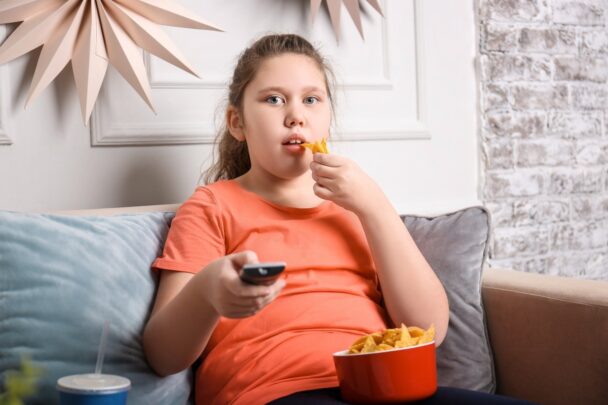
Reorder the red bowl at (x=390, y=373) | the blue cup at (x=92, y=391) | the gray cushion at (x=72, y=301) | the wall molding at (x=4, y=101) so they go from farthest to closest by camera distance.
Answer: the wall molding at (x=4, y=101)
the gray cushion at (x=72, y=301)
the red bowl at (x=390, y=373)
the blue cup at (x=92, y=391)

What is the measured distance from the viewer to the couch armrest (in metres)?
1.25

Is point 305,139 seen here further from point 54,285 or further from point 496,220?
point 496,220

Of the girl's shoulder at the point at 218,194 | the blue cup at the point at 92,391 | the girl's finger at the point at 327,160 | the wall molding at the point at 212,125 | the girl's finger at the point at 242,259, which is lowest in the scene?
the blue cup at the point at 92,391

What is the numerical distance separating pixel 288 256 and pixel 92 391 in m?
0.55

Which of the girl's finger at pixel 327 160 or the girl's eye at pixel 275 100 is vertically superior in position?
the girl's eye at pixel 275 100

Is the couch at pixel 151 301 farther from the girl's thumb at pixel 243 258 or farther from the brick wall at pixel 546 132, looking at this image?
the brick wall at pixel 546 132

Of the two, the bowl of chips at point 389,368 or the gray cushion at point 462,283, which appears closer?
the bowl of chips at point 389,368

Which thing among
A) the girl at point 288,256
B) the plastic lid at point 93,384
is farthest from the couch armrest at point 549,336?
the plastic lid at point 93,384

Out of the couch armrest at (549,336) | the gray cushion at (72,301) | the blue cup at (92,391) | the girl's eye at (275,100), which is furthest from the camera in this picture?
the girl's eye at (275,100)

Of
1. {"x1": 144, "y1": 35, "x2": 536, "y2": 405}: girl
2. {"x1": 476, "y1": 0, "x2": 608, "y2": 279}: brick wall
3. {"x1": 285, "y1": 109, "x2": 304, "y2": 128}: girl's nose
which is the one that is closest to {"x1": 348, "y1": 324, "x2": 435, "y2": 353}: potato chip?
{"x1": 144, "y1": 35, "x2": 536, "y2": 405}: girl

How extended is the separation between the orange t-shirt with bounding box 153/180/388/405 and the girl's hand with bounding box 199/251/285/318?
0.24 metres

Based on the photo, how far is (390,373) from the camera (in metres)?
0.99

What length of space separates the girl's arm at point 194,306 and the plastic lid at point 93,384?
0.52ft

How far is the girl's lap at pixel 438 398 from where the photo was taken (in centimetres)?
103
